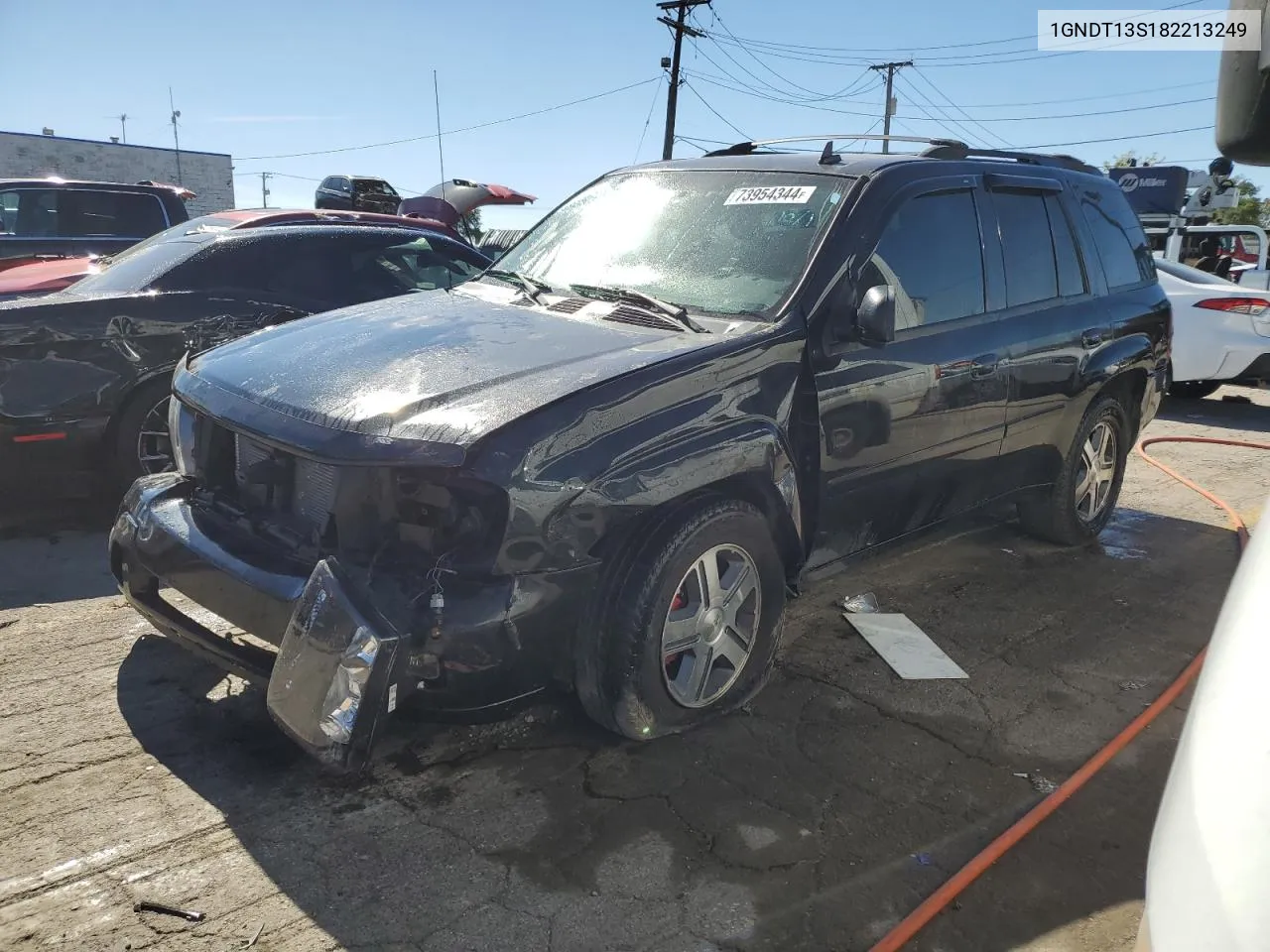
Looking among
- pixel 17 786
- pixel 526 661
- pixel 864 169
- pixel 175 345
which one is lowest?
pixel 17 786

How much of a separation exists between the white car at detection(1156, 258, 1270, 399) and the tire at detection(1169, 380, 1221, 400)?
2.76ft

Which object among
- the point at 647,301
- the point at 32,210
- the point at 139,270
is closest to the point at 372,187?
the point at 32,210

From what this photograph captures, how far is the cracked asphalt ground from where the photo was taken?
2.38m

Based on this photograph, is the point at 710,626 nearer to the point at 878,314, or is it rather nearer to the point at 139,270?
the point at 878,314

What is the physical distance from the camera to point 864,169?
3.67m

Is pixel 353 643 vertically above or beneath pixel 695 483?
beneath

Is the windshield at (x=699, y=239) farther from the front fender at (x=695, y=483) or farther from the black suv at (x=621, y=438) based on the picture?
the front fender at (x=695, y=483)

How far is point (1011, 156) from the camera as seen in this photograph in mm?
4523

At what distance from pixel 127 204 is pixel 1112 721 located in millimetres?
10048

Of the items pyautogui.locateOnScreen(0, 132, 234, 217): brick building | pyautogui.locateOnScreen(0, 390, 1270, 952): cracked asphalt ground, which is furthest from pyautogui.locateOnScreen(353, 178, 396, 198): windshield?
pyautogui.locateOnScreen(0, 132, 234, 217): brick building

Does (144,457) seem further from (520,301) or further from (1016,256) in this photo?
(1016,256)

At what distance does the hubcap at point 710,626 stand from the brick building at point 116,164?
37902 mm

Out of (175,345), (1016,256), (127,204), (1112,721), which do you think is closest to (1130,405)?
(1016,256)

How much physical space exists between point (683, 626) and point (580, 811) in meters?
0.63
